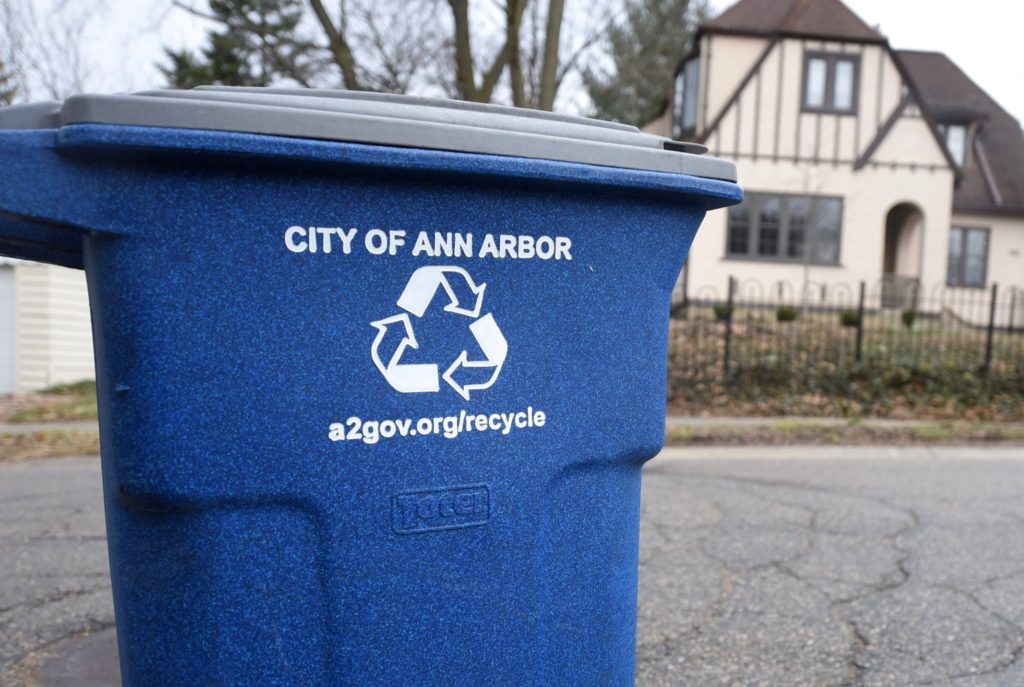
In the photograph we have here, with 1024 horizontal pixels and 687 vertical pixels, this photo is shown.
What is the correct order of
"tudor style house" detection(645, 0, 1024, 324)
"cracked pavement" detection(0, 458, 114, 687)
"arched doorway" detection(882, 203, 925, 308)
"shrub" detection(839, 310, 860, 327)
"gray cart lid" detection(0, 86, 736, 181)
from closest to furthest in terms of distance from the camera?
"gray cart lid" detection(0, 86, 736, 181), "cracked pavement" detection(0, 458, 114, 687), "shrub" detection(839, 310, 860, 327), "tudor style house" detection(645, 0, 1024, 324), "arched doorway" detection(882, 203, 925, 308)

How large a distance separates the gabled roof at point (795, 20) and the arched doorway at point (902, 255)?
4158mm

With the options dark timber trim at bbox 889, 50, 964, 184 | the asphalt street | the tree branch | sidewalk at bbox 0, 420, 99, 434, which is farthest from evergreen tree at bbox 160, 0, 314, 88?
dark timber trim at bbox 889, 50, 964, 184

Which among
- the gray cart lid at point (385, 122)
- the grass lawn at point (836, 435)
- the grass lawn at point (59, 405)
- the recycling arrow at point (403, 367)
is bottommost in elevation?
the grass lawn at point (59, 405)

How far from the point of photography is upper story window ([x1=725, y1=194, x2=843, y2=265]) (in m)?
A: 17.8

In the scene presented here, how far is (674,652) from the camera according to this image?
9.25 ft

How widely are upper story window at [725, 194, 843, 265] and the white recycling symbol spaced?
16994 millimetres

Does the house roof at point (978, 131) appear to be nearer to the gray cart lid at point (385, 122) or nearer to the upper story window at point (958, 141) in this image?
the upper story window at point (958, 141)

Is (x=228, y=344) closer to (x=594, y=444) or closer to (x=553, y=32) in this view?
(x=594, y=444)

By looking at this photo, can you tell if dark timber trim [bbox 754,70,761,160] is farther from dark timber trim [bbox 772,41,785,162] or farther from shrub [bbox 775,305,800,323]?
shrub [bbox 775,305,800,323]

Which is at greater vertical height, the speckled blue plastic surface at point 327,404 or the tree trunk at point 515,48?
the tree trunk at point 515,48

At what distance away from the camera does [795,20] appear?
17688mm

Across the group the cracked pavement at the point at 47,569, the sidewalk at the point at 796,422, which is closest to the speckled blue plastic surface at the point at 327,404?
the cracked pavement at the point at 47,569

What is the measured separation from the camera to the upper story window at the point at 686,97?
59.9ft

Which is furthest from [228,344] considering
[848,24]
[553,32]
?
[848,24]
